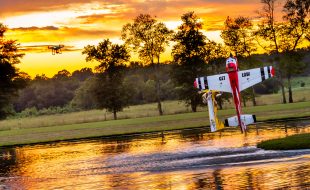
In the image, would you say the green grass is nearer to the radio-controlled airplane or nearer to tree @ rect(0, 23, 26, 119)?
the radio-controlled airplane

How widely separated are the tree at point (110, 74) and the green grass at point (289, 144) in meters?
67.8

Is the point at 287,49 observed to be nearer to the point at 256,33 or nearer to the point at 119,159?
the point at 256,33

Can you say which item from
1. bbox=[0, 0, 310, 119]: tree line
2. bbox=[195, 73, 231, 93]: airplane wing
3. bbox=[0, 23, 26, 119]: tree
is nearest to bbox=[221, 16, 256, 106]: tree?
bbox=[0, 0, 310, 119]: tree line

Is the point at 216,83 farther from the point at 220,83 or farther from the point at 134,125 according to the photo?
the point at 134,125

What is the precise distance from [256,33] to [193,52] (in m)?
11.4

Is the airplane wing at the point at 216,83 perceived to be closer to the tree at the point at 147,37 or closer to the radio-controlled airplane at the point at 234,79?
the radio-controlled airplane at the point at 234,79

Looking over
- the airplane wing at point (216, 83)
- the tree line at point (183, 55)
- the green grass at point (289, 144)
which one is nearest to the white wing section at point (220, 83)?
the airplane wing at point (216, 83)

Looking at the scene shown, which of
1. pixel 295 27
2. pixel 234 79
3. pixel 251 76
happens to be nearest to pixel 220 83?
pixel 234 79

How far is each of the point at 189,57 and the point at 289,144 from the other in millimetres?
72437

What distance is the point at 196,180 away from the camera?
72.4 ft

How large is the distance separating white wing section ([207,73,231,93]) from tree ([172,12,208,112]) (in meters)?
57.3

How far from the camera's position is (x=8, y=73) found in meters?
96.2

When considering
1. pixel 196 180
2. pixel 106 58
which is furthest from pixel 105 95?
pixel 196 180

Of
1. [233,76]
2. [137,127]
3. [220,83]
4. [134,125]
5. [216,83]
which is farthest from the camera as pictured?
[134,125]
